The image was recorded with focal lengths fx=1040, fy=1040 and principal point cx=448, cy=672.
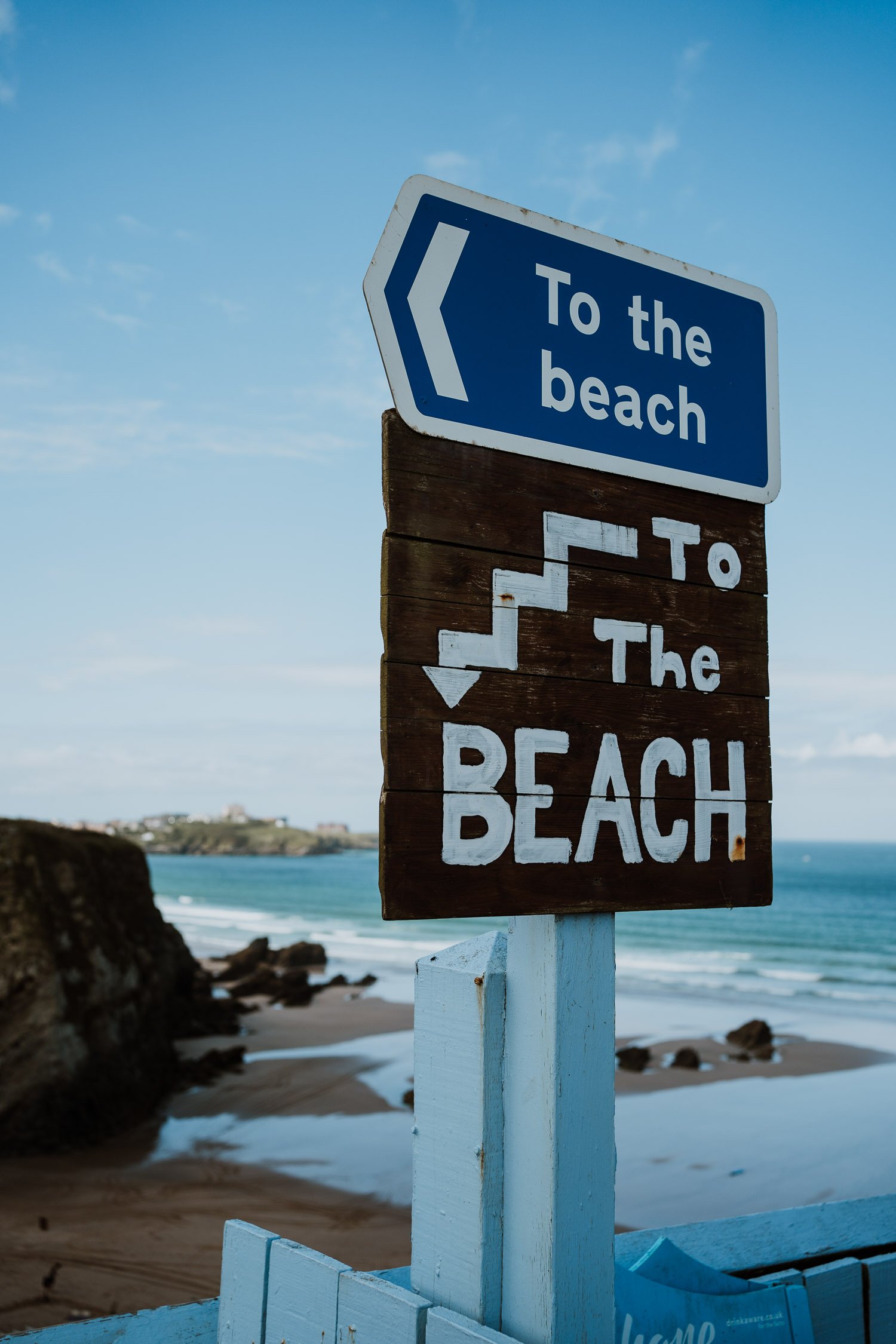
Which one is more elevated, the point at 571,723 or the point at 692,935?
the point at 571,723

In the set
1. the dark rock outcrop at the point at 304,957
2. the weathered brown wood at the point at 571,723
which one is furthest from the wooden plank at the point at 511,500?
the dark rock outcrop at the point at 304,957

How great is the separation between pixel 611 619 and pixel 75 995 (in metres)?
8.73

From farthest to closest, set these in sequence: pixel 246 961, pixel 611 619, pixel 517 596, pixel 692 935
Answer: pixel 692 935
pixel 246 961
pixel 611 619
pixel 517 596

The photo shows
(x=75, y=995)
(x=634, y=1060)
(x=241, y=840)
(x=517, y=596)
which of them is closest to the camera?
(x=517, y=596)

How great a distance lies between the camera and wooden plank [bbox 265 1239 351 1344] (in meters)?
1.73

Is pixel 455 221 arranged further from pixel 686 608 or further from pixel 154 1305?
pixel 154 1305

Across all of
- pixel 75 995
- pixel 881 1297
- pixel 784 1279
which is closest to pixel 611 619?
pixel 784 1279

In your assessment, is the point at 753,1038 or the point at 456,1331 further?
the point at 753,1038

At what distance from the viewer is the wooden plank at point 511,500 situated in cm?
174

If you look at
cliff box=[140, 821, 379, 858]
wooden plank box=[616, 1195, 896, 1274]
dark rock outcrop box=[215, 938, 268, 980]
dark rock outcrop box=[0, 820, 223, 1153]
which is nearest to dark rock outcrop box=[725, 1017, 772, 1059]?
dark rock outcrop box=[0, 820, 223, 1153]

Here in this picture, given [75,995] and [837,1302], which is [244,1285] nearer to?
[837,1302]

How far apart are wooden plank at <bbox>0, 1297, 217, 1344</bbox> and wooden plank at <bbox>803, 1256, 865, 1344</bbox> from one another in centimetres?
122

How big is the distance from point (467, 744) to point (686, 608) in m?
0.59

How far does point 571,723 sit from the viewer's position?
1828 mm
